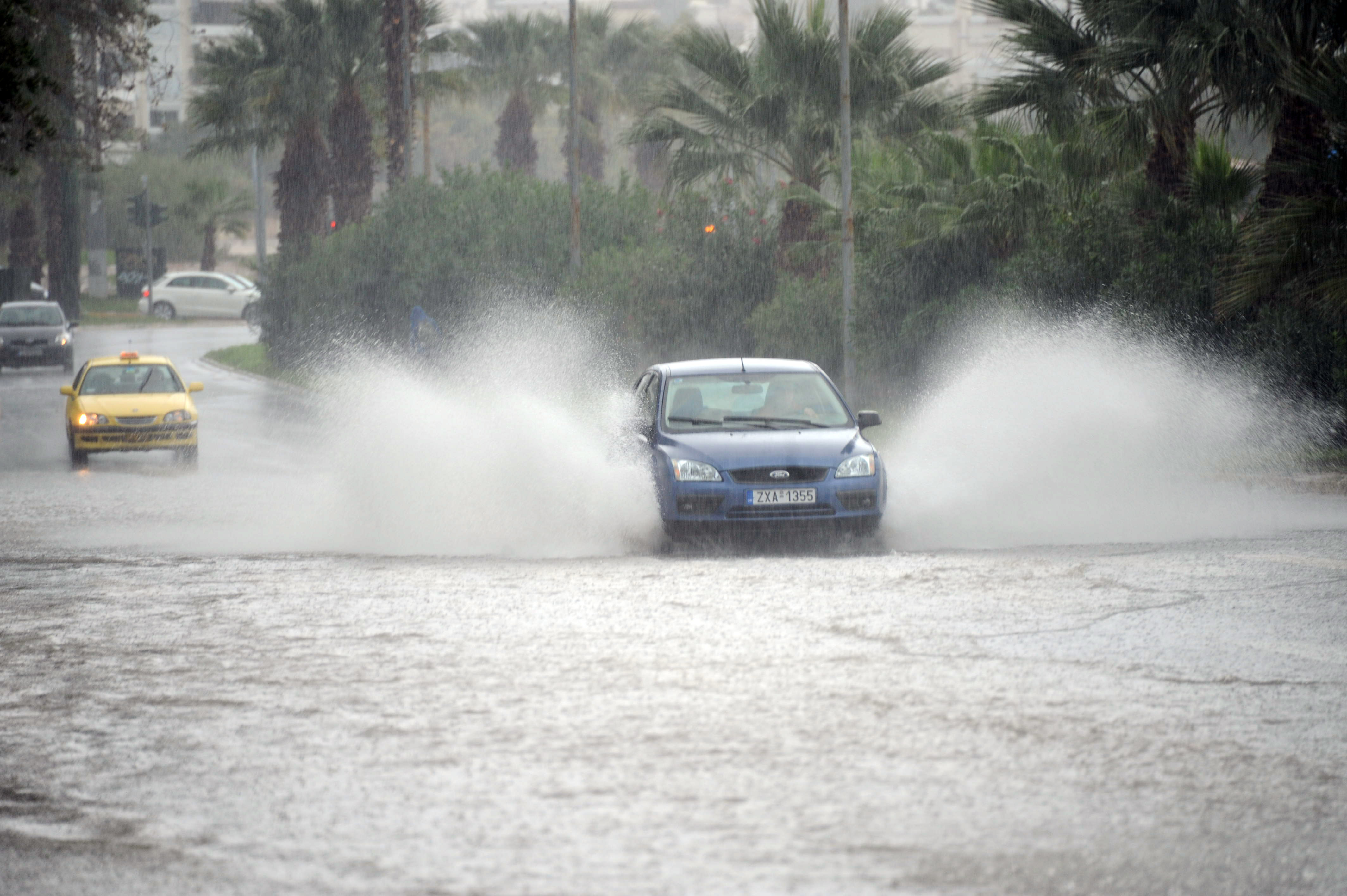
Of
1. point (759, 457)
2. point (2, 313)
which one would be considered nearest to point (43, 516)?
point (759, 457)

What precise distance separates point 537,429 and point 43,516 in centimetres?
454

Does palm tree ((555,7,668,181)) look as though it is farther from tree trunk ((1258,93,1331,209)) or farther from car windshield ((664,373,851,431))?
car windshield ((664,373,851,431))

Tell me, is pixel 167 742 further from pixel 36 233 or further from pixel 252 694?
pixel 36 233

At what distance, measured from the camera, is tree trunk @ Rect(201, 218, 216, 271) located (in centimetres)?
8981

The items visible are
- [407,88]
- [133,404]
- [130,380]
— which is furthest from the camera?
[407,88]

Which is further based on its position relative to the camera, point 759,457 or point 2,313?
point 2,313

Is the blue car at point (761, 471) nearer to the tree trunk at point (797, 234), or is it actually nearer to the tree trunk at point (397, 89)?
the tree trunk at point (797, 234)

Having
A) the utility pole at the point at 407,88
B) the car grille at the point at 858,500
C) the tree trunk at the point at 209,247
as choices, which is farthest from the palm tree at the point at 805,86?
the tree trunk at the point at 209,247

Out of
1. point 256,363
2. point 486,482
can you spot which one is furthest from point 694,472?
point 256,363

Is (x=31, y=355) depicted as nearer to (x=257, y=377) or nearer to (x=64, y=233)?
(x=257, y=377)

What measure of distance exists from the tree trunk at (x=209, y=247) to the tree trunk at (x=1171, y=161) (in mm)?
73126

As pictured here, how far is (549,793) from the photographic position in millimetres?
6164

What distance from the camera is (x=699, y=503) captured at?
41.7 feet

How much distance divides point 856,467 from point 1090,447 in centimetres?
527
